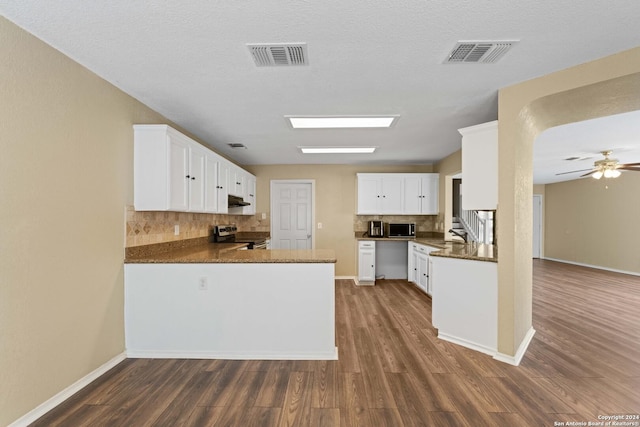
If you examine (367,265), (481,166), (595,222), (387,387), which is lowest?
(387,387)

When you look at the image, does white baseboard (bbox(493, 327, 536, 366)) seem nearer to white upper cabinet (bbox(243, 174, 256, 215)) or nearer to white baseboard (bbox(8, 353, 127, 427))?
white baseboard (bbox(8, 353, 127, 427))

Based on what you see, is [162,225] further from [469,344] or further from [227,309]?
[469,344]

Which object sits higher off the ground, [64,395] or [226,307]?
[226,307]

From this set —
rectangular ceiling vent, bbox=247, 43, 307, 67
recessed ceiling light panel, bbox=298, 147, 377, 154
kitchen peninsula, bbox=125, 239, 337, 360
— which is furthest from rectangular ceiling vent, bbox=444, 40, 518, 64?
recessed ceiling light panel, bbox=298, 147, 377, 154

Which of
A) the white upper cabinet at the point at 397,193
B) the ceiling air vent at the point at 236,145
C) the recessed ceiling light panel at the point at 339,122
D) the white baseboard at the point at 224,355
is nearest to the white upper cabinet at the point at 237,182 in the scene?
the ceiling air vent at the point at 236,145

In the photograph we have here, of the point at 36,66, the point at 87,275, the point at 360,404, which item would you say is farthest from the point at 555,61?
the point at 87,275

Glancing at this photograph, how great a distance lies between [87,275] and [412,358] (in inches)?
112

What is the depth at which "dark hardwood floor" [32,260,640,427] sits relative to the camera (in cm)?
180

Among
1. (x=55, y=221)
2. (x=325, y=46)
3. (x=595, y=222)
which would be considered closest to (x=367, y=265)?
(x=325, y=46)

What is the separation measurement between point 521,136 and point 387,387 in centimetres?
249

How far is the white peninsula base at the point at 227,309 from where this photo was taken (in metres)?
2.54

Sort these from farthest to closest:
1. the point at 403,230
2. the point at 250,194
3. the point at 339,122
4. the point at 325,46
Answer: the point at 403,230
the point at 250,194
the point at 339,122
the point at 325,46

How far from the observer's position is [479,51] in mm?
1922

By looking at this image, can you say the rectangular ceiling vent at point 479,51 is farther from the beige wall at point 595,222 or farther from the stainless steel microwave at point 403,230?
the beige wall at point 595,222
